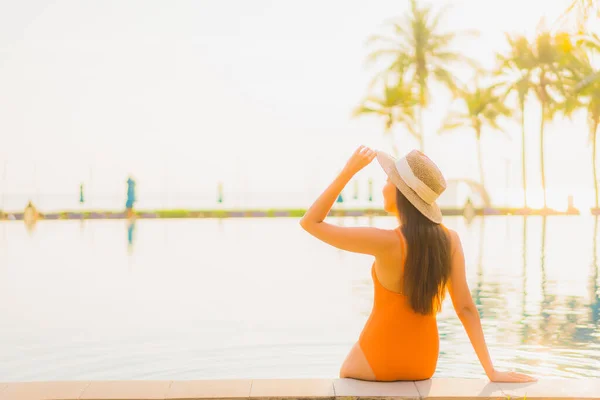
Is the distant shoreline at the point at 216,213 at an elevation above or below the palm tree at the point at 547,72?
below

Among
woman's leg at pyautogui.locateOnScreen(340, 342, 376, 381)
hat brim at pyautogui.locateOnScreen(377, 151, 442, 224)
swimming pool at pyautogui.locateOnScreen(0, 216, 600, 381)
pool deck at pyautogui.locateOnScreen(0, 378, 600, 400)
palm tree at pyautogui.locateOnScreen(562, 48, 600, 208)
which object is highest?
palm tree at pyautogui.locateOnScreen(562, 48, 600, 208)

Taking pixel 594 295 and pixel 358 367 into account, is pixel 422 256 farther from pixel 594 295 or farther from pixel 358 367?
pixel 594 295

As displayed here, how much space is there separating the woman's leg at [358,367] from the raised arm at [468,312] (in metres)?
0.43

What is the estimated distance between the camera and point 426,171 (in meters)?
3.39

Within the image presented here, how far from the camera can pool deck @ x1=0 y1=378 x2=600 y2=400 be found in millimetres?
3285

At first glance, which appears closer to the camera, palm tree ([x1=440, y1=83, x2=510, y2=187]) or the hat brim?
the hat brim

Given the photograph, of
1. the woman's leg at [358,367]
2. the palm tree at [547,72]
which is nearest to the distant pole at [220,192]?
the palm tree at [547,72]

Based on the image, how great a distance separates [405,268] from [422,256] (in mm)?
83

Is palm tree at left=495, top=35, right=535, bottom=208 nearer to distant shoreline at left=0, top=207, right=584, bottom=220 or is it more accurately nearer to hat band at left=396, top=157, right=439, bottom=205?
distant shoreline at left=0, top=207, right=584, bottom=220

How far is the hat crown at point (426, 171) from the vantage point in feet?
11.1

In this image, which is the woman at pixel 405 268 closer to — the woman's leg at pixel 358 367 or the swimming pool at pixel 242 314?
the woman's leg at pixel 358 367

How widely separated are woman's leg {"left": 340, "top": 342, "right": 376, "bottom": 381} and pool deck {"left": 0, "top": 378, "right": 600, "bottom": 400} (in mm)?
59

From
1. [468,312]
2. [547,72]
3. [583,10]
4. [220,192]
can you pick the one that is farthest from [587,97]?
[468,312]

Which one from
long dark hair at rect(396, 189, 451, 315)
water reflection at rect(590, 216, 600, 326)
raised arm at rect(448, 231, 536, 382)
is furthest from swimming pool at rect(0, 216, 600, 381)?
long dark hair at rect(396, 189, 451, 315)
